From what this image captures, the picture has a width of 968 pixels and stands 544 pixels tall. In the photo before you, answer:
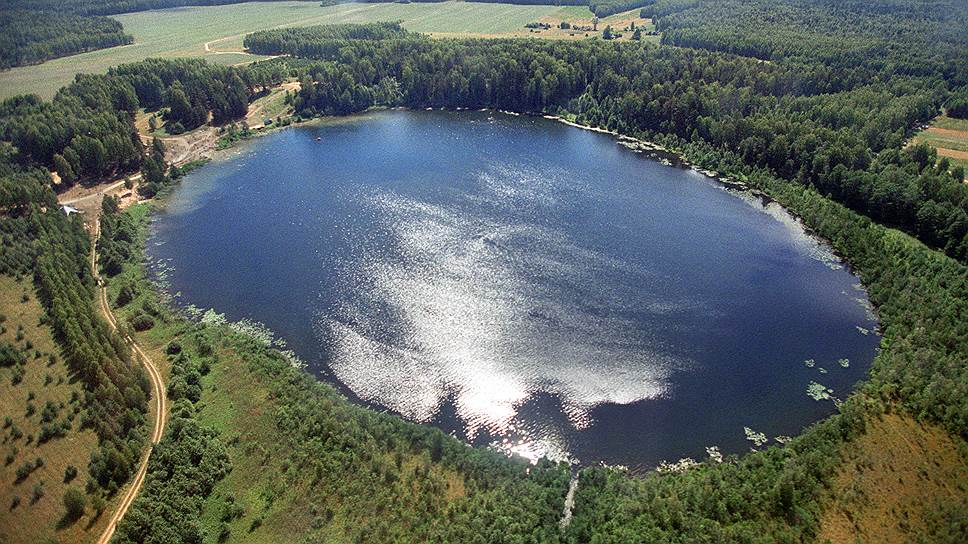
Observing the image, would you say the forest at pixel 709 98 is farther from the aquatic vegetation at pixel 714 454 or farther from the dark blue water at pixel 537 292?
the aquatic vegetation at pixel 714 454

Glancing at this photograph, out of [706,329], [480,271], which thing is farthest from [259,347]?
[706,329]

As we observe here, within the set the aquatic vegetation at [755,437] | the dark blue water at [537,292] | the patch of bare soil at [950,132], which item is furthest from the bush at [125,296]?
the patch of bare soil at [950,132]

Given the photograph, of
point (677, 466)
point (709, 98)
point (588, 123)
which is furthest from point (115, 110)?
point (677, 466)

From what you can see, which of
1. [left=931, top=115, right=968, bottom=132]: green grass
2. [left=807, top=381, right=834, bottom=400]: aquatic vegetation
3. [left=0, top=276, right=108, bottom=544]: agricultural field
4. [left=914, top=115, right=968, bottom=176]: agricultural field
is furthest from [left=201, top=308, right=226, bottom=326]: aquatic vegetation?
[left=931, top=115, right=968, bottom=132]: green grass

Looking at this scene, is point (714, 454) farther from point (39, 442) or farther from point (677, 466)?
point (39, 442)

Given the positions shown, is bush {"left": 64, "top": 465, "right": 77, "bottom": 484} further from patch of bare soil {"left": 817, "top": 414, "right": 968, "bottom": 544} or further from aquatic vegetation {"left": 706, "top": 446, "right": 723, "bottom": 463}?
patch of bare soil {"left": 817, "top": 414, "right": 968, "bottom": 544}

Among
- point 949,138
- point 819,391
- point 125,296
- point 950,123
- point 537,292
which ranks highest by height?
point 950,123

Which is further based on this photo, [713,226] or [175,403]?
[713,226]

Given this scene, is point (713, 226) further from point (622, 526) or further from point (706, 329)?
point (622, 526)
